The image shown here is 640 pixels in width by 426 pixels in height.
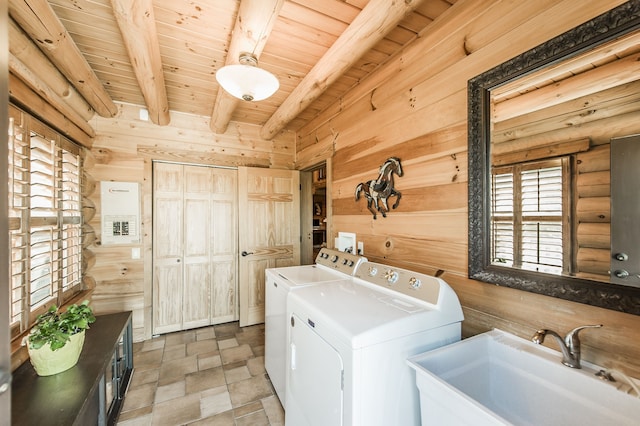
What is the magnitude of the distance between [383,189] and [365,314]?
109 centimetres

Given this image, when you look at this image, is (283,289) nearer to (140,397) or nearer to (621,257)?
(140,397)

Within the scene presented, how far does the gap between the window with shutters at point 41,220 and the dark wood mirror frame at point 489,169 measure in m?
2.47

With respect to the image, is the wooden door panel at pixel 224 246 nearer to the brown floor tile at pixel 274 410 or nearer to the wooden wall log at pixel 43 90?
the wooden wall log at pixel 43 90

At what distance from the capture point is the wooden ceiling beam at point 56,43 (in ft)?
4.58

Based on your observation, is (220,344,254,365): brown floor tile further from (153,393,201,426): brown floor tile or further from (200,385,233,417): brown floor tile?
(153,393,201,426): brown floor tile

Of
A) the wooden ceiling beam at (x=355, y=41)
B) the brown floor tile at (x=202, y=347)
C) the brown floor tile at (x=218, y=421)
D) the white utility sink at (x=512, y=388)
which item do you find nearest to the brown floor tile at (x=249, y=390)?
the brown floor tile at (x=218, y=421)

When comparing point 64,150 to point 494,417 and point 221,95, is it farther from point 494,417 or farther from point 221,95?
point 494,417

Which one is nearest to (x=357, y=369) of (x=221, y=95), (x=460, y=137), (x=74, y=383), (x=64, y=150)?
(x=460, y=137)

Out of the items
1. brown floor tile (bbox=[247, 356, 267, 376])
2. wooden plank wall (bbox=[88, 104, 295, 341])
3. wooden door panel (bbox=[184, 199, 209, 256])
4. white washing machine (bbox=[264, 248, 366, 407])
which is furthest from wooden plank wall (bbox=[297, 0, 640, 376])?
wooden plank wall (bbox=[88, 104, 295, 341])

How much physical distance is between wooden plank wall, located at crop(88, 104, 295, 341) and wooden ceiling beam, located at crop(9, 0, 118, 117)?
0.51 m

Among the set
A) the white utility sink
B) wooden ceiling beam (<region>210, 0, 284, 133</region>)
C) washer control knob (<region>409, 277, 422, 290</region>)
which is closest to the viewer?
the white utility sink

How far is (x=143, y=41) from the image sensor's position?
1.62 m

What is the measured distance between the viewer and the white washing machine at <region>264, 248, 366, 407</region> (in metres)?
1.92

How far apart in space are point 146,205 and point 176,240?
1.68 feet
